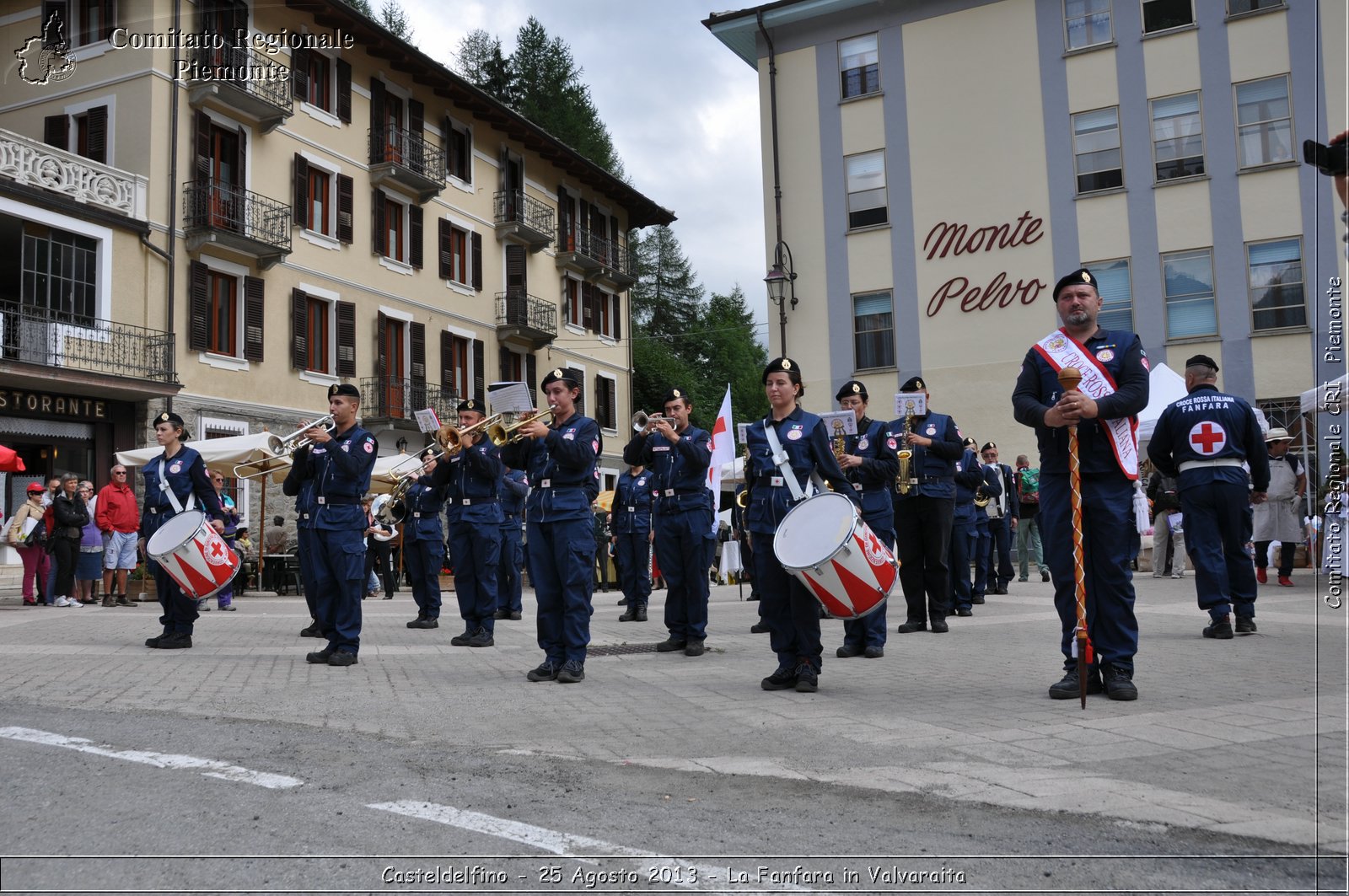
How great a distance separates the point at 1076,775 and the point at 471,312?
35275 mm

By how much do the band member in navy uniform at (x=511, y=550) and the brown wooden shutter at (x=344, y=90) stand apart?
21.0 meters

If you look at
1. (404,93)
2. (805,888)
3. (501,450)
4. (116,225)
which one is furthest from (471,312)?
(805,888)

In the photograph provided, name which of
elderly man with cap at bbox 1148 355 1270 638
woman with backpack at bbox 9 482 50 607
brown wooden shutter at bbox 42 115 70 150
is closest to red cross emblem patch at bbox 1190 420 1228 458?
elderly man with cap at bbox 1148 355 1270 638

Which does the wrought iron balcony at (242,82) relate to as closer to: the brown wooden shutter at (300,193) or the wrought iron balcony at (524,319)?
the brown wooden shutter at (300,193)

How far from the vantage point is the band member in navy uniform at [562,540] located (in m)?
8.10

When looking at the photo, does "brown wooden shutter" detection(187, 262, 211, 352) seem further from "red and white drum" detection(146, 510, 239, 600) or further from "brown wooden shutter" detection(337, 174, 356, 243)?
"red and white drum" detection(146, 510, 239, 600)

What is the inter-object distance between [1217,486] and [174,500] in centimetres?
893

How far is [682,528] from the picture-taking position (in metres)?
10.5

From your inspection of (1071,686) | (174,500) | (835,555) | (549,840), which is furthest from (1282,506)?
(549,840)

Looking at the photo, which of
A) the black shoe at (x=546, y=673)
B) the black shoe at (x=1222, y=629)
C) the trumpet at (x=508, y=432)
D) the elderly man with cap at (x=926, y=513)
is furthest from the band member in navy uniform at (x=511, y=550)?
the black shoe at (x=1222, y=629)

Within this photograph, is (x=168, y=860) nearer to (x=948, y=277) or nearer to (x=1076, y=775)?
(x=1076, y=775)

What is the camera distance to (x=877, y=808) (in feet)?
14.1

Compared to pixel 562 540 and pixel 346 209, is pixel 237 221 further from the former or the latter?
pixel 562 540

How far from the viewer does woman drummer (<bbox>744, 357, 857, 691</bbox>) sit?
744 centimetres
